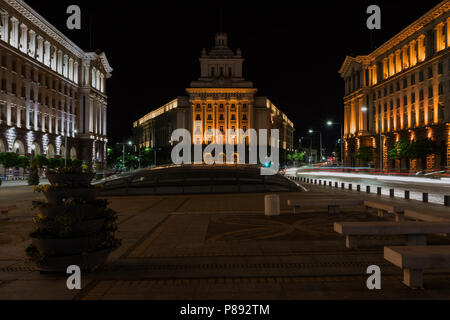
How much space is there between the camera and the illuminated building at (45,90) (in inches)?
2185

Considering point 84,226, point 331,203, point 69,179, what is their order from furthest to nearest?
point 331,203
point 69,179
point 84,226

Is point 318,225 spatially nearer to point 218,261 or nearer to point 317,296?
point 218,261

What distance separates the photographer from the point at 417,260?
629 cm

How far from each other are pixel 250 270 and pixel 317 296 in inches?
73.2

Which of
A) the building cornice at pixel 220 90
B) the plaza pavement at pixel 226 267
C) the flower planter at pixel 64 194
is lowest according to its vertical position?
the plaza pavement at pixel 226 267

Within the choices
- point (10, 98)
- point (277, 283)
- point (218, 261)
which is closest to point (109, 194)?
point (218, 261)

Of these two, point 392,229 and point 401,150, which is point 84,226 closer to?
point 392,229

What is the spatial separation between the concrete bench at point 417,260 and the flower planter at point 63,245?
5216 mm

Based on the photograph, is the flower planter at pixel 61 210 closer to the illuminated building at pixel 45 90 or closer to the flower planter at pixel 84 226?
the flower planter at pixel 84 226

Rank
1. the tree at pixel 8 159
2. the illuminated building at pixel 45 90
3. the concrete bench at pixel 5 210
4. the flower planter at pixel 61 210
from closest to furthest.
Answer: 1. the flower planter at pixel 61 210
2. the concrete bench at pixel 5 210
3. the tree at pixel 8 159
4. the illuminated building at pixel 45 90

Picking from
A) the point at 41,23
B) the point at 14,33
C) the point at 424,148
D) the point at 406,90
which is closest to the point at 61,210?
the point at 424,148

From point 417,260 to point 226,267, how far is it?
347 cm

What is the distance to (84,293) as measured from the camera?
647 cm

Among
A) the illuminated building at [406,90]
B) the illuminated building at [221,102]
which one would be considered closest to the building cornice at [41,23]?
the illuminated building at [406,90]
